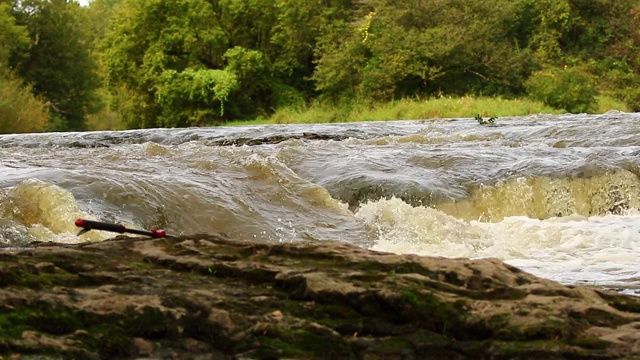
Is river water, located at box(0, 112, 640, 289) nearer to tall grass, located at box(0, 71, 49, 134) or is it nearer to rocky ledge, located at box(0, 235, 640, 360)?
rocky ledge, located at box(0, 235, 640, 360)

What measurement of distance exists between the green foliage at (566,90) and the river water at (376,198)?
19.2 meters

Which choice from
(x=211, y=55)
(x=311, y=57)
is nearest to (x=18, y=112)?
(x=211, y=55)

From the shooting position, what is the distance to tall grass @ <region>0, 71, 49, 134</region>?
119 ft

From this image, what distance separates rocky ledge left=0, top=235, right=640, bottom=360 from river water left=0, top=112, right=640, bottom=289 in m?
3.28

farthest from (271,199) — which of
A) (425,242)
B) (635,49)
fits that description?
(635,49)

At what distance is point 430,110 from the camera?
32.0 meters

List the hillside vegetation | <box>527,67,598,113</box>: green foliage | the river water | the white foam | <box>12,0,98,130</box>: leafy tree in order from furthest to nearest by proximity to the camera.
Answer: <box>12,0,98,130</box>: leafy tree < the hillside vegetation < <box>527,67,598,113</box>: green foliage < the river water < the white foam

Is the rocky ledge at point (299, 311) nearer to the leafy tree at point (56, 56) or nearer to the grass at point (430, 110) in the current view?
the grass at point (430, 110)

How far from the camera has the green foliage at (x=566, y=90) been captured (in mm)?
33250

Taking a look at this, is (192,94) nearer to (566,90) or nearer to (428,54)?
(428,54)

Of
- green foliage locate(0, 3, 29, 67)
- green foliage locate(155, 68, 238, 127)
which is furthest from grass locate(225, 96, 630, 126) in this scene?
green foliage locate(0, 3, 29, 67)

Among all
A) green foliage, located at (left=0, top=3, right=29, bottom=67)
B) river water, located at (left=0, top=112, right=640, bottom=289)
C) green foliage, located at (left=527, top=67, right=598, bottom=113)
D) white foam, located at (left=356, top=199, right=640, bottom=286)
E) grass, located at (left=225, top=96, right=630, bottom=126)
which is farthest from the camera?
green foliage, located at (left=0, top=3, right=29, bottom=67)

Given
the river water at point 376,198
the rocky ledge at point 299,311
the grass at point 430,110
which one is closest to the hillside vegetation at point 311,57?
the grass at point 430,110

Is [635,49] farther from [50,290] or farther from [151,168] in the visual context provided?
[50,290]
